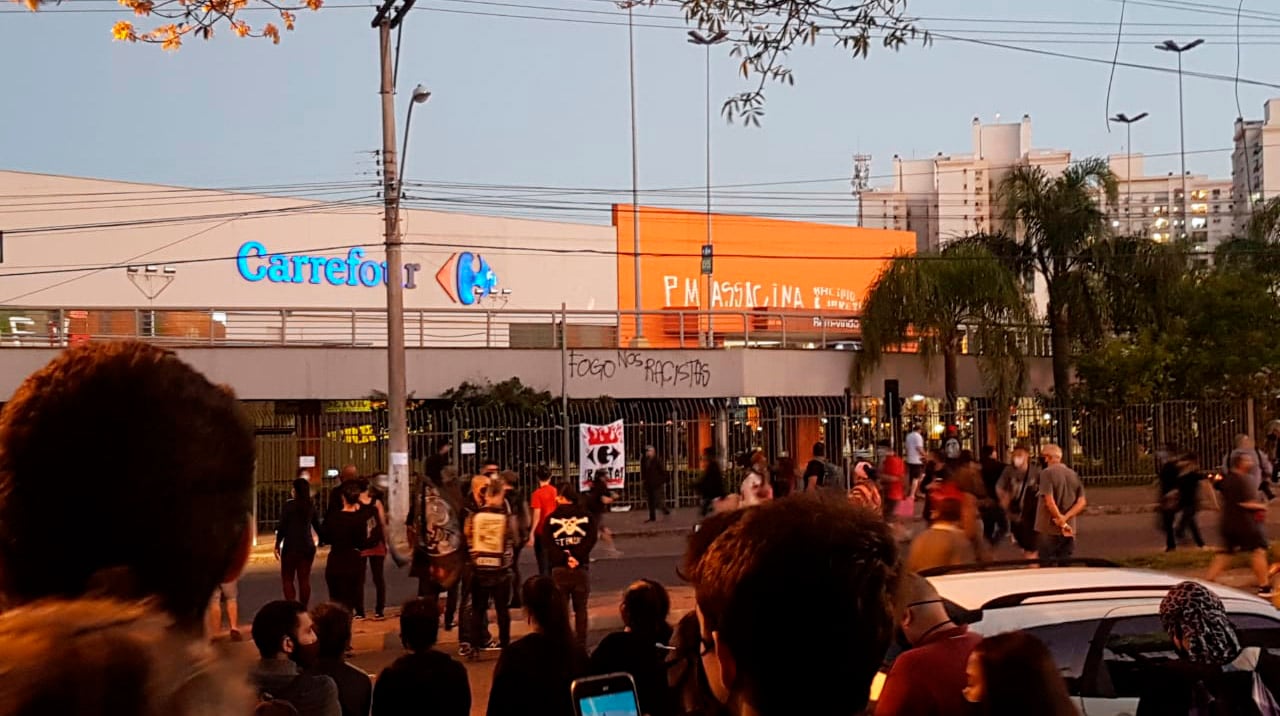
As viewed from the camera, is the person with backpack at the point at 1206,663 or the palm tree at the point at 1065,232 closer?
the person with backpack at the point at 1206,663

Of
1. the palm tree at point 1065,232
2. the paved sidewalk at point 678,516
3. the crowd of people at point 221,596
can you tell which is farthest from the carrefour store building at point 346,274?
the crowd of people at point 221,596

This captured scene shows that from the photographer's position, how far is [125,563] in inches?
68.3

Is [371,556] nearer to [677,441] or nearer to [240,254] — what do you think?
[677,441]

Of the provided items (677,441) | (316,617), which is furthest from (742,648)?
(677,441)

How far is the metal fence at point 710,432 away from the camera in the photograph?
27406 millimetres

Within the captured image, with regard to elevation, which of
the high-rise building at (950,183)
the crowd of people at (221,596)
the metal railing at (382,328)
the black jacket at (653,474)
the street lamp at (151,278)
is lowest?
the black jacket at (653,474)

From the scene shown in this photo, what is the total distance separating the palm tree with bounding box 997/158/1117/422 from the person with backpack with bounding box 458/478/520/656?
80.0ft

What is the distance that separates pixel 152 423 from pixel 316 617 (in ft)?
12.9

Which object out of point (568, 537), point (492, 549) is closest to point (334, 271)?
point (492, 549)

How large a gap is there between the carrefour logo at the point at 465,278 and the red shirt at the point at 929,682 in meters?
36.2

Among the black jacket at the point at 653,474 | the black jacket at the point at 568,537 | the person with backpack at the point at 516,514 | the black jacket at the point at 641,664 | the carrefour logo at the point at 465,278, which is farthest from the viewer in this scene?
the carrefour logo at the point at 465,278

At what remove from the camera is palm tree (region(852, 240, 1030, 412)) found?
32219 millimetres

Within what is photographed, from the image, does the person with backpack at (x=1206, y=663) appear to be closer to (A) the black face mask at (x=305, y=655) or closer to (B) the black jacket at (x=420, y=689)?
(B) the black jacket at (x=420, y=689)

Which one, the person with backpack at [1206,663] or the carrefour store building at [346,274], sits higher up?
the carrefour store building at [346,274]
